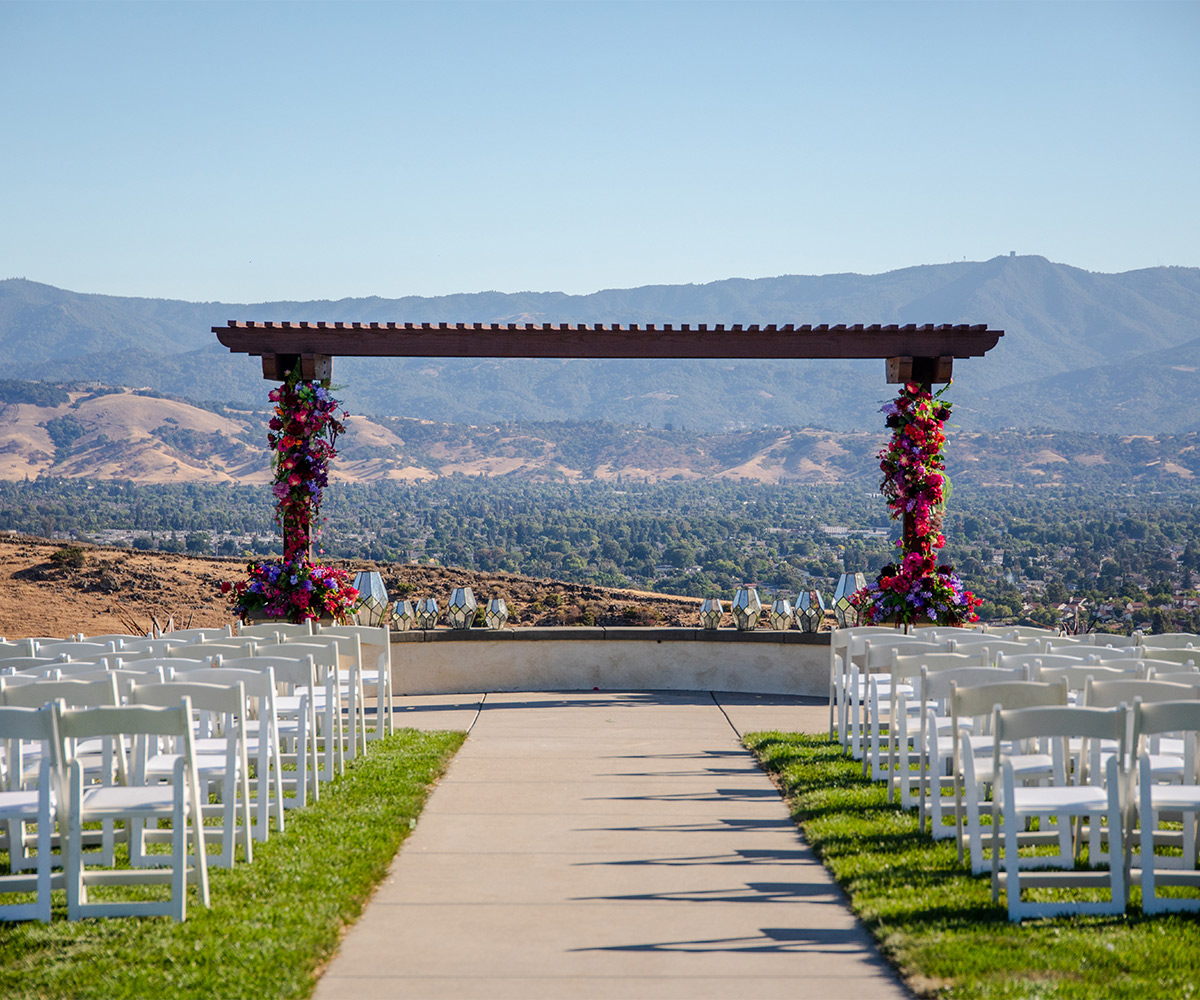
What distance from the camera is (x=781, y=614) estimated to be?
41.3 ft

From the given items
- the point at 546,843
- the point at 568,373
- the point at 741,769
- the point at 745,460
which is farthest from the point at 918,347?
the point at 568,373

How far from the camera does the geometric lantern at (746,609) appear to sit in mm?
12539

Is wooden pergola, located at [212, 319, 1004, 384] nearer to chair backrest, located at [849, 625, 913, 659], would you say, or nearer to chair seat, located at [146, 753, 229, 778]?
chair backrest, located at [849, 625, 913, 659]

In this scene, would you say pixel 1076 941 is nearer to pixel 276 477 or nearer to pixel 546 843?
pixel 546 843

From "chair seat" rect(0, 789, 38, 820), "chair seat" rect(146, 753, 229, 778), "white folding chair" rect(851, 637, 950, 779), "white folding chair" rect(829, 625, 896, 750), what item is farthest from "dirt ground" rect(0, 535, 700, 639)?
"chair seat" rect(0, 789, 38, 820)

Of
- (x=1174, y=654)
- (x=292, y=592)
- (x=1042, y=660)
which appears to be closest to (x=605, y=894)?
(x=1042, y=660)

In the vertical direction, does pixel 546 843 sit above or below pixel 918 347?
below

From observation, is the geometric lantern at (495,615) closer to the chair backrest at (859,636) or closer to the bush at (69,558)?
the chair backrest at (859,636)

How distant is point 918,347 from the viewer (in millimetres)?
11961

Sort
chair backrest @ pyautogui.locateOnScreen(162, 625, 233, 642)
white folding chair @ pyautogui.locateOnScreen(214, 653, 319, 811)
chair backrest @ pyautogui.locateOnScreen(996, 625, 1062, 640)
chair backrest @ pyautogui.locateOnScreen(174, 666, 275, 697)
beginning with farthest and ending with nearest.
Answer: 1. chair backrest @ pyautogui.locateOnScreen(996, 625, 1062, 640)
2. chair backrest @ pyautogui.locateOnScreen(162, 625, 233, 642)
3. white folding chair @ pyautogui.locateOnScreen(214, 653, 319, 811)
4. chair backrest @ pyautogui.locateOnScreen(174, 666, 275, 697)

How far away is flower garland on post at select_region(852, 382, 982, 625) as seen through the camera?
1193 cm

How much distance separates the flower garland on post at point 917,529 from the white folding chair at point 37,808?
854 centimetres

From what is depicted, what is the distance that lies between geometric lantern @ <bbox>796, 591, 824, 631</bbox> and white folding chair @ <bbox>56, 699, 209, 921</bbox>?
322 inches

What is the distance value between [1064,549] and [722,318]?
165098 mm
